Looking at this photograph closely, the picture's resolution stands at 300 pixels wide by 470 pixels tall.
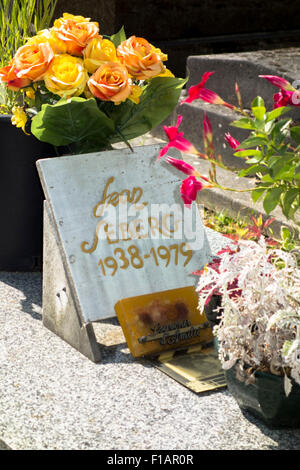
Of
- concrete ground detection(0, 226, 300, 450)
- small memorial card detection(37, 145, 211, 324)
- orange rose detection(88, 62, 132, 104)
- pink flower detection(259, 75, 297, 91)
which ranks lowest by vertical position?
concrete ground detection(0, 226, 300, 450)

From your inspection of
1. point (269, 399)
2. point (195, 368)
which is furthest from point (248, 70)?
point (269, 399)

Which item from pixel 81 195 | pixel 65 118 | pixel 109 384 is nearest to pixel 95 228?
pixel 81 195

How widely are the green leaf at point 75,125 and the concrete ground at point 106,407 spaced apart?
2.70ft

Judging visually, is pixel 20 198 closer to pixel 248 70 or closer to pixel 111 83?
pixel 111 83

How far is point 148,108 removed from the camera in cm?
300

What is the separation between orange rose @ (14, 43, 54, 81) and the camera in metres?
2.76

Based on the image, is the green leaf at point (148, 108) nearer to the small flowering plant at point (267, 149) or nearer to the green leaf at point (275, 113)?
the small flowering plant at point (267, 149)

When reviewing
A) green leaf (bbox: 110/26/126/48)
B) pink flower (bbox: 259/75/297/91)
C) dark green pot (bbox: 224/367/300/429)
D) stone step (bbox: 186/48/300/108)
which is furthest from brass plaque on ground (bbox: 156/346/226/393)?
stone step (bbox: 186/48/300/108)

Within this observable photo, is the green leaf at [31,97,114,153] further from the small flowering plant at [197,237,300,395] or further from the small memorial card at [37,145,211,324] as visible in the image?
the small flowering plant at [197,237,300,395]

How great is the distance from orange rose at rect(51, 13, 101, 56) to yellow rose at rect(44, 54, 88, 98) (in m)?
0.07

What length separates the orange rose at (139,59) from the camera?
2863 mm

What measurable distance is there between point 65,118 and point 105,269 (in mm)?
629

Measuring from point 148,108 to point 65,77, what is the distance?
40cm
